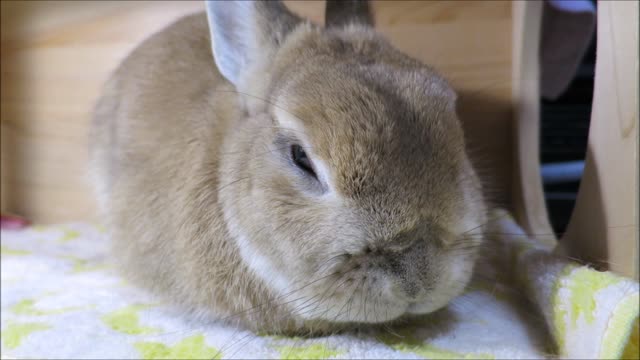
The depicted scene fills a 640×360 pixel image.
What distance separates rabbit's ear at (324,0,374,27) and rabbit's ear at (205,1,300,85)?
180 mm

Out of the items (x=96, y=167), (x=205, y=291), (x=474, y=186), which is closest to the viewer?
(x=474, y=186)

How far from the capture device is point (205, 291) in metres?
1.33

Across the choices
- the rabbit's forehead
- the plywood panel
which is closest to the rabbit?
the rabbit's forehead

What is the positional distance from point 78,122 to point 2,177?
1.20ft

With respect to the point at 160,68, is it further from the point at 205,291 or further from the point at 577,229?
the point at 577,229

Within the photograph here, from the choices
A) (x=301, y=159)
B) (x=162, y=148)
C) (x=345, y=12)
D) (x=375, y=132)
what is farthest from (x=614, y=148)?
(x=162, y=148)

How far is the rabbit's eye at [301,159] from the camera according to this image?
112 centimetres

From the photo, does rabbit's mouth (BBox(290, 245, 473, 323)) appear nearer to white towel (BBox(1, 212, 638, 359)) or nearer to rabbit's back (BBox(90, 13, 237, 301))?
white towel (BBox(1, 212, 638, 359))

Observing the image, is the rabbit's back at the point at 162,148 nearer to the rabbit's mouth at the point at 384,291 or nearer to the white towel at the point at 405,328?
the white towel at the point at 405,328

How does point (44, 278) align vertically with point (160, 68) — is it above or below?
below

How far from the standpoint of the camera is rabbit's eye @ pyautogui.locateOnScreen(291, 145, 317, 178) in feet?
3.68

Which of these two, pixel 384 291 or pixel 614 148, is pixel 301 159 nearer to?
pixel 384 291

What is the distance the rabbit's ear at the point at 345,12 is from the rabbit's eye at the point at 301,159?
1.80ft

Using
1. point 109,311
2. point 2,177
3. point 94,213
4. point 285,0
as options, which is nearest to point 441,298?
point 109,311
